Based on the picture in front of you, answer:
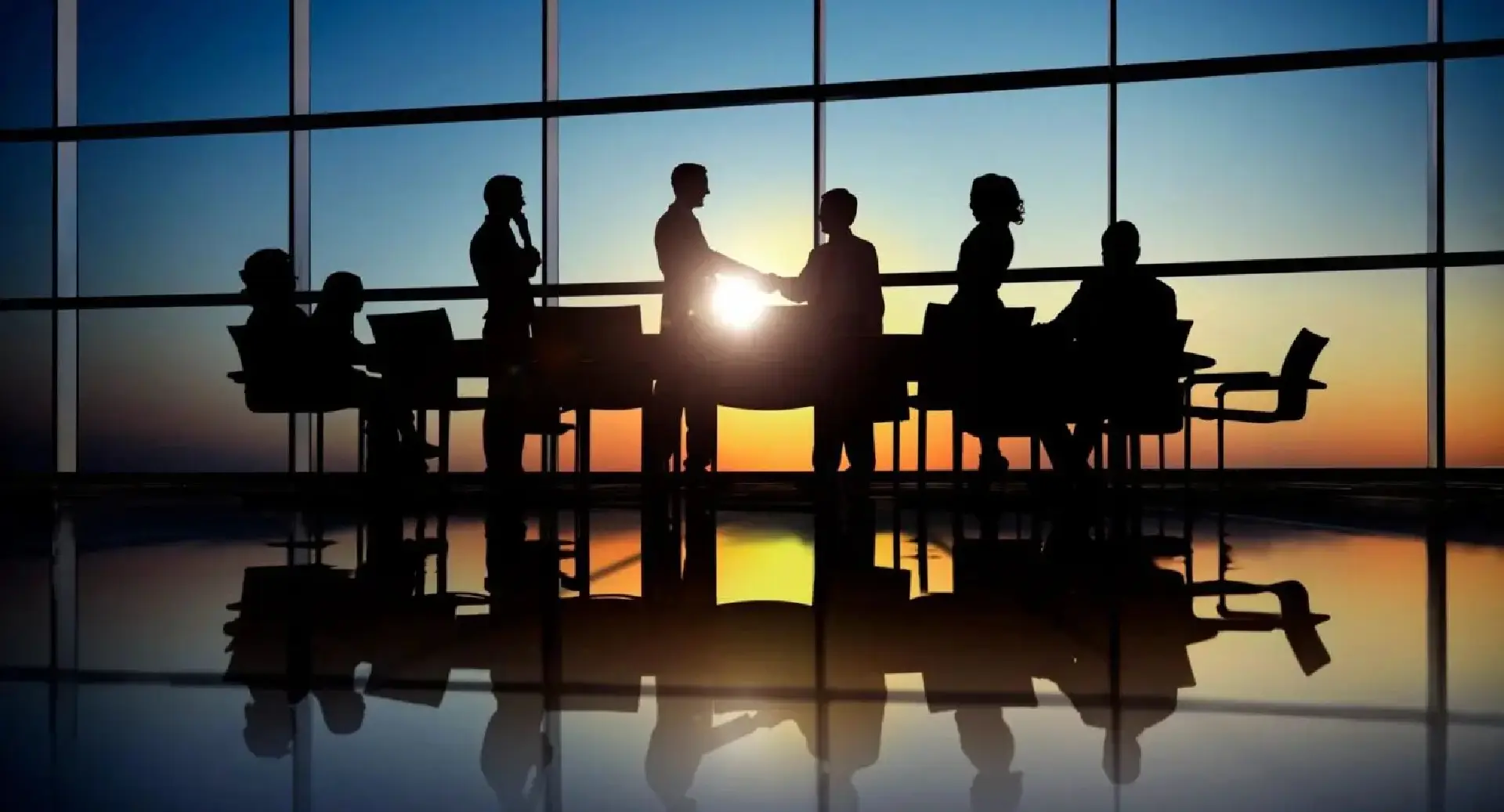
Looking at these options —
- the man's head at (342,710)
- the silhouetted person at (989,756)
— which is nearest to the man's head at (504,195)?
the man's head at (342,710)

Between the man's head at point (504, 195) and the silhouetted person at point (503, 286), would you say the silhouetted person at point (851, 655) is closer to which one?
the silhouetted person at point (503, 286)

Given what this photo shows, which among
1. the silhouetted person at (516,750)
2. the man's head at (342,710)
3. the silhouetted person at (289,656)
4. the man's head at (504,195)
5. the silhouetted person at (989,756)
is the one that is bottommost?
the silhouetted person at (289,656)

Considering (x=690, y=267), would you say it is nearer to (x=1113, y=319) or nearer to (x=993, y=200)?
(x=993, y=200)

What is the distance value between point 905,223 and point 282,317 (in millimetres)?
3362

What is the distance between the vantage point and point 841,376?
161 inches

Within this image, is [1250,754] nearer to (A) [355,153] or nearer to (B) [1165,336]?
(B) [1165,336]

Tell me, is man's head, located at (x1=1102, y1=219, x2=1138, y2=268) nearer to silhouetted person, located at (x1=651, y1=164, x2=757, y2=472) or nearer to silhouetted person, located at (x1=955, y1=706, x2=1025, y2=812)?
silhouetted person, located at (x1=651, y1=164, x2=757, y2=472)

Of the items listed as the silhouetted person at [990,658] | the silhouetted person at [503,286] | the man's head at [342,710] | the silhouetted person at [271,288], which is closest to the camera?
the silhouetted person at [990,658]

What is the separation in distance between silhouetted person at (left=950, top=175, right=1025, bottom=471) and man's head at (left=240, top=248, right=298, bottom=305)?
11.1 feet

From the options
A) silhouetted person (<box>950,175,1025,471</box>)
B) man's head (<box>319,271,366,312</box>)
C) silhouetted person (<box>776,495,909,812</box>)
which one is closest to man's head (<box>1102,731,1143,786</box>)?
silhouetted person (<box>776,495,909,812</box>)

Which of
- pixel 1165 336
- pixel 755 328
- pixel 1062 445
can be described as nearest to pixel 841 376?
pixel 755 328

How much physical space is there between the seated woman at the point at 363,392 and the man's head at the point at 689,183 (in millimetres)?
1627

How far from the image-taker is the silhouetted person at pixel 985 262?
4.21 m

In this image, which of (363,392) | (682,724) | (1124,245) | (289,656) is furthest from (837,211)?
(682,724)
